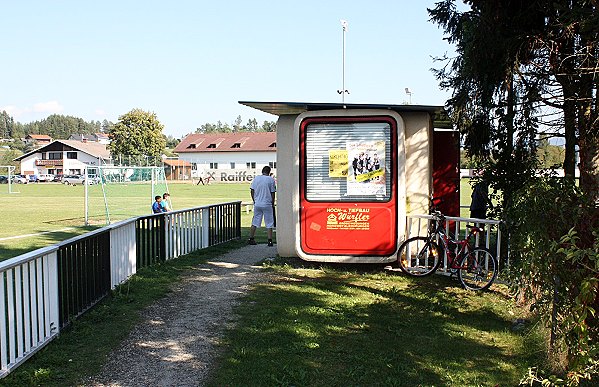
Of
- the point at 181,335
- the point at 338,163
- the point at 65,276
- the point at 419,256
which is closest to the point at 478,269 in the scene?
the point at 419,256

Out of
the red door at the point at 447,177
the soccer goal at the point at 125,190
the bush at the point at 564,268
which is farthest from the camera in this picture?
the soccer goal at the point at 125,190

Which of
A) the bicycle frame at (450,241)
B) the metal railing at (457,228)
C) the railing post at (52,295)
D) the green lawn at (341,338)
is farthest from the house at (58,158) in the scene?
the railing post at (52,295)

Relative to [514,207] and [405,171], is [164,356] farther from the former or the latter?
[405,171]

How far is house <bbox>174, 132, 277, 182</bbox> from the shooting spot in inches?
3812

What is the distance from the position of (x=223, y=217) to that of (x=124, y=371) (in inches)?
375

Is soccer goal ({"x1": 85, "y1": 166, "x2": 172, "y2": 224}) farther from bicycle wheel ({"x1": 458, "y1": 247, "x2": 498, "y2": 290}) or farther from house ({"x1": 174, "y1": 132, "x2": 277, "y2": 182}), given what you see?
house ({"x1": 174, "y1": 132, "x2": 277, "y2": 182})

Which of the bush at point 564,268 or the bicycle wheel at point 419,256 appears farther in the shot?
the bicycle wheel at point 419,256

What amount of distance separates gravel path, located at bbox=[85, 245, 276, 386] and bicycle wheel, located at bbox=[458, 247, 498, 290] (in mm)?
3010

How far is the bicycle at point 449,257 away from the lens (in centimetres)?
886

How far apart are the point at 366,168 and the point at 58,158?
10335 centimetres

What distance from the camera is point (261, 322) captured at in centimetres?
718

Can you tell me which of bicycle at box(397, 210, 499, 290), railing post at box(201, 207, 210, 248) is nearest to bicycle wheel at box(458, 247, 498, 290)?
bicycle at box(397, 210, 499, 290)

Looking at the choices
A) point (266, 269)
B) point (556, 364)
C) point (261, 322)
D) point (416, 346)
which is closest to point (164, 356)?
point (261, 322)

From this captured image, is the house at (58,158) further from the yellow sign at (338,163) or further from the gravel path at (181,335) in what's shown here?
the gravel path at (181,335)
